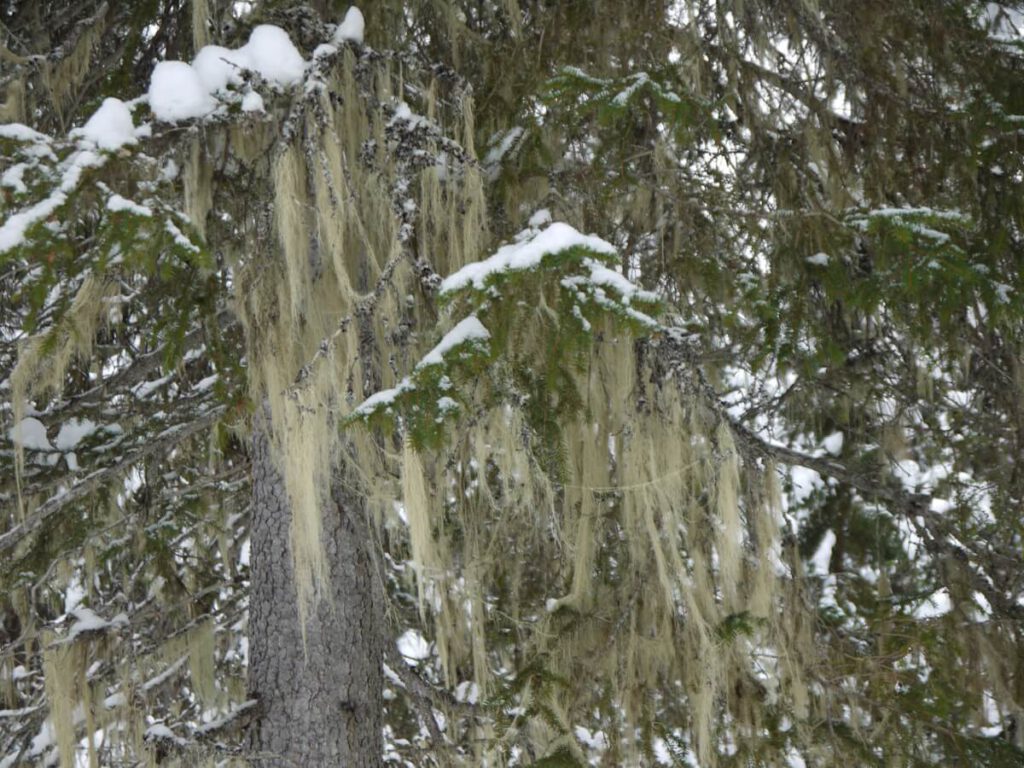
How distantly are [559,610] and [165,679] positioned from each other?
1.83 metres

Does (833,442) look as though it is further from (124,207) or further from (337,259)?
(124,207)

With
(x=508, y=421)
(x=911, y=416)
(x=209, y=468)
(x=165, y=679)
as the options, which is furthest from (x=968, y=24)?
(x=165, y=679)

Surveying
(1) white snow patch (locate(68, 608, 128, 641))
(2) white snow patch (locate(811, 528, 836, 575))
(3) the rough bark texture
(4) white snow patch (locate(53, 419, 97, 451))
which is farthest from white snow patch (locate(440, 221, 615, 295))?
(2) white snow patch (locate(811, 528, 836, 575))

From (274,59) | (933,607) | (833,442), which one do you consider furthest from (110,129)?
(833,442)

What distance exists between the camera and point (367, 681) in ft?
13.1

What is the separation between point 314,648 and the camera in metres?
3.97

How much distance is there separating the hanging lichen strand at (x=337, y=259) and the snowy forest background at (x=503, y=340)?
0.05ft

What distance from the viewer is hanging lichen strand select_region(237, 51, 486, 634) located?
3.04 metres

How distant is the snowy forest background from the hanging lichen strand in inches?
0.5

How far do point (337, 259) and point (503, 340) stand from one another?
649mm

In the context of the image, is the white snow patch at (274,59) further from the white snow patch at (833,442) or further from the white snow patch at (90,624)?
the white snow patch at (833,442)

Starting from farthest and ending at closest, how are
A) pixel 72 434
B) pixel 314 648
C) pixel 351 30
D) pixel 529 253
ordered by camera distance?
pixel 72 434 < pixel 314 648 < pixel 351 30 < pixel 529 253

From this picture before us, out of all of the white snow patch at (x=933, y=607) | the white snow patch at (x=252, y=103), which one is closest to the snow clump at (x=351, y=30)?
the white snow patch at (x=252, y=103)

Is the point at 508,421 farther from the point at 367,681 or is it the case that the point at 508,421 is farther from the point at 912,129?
the point at 912,129
